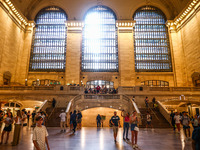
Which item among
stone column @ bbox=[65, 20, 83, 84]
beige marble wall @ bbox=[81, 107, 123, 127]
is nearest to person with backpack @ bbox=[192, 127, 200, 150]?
beige marble wall @ bbox=[81, 107, 123, 127]

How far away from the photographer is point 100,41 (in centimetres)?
3050

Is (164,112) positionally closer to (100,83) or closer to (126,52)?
(100,83)

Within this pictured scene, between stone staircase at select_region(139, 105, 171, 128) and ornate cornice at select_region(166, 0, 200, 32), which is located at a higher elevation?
ornate cornice at select_region(166, 0, 200, 32)

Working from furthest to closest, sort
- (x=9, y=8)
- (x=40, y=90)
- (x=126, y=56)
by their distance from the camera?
(x=126, y=56) → (x=9, y=8) → (x=40, y=90)

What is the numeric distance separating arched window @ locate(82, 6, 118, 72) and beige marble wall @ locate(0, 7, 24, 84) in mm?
11323

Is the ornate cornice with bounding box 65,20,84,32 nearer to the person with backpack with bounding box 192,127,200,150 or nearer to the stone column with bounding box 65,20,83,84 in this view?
the stone column with bounding box 65,20,83,84

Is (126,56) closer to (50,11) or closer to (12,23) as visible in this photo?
(50,11)

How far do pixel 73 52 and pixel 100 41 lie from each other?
226 inches

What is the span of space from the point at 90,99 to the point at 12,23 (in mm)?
19025

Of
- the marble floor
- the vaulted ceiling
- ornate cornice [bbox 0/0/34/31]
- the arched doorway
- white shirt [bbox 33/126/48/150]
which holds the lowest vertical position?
the marble floor

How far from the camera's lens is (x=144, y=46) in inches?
1179

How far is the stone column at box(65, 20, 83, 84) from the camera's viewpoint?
90.3 ft

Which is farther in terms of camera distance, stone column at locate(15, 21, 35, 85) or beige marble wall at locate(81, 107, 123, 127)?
stone column at locate(15, 21, 35, 85)

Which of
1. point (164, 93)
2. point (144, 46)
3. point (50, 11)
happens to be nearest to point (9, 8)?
point (50, 11)
